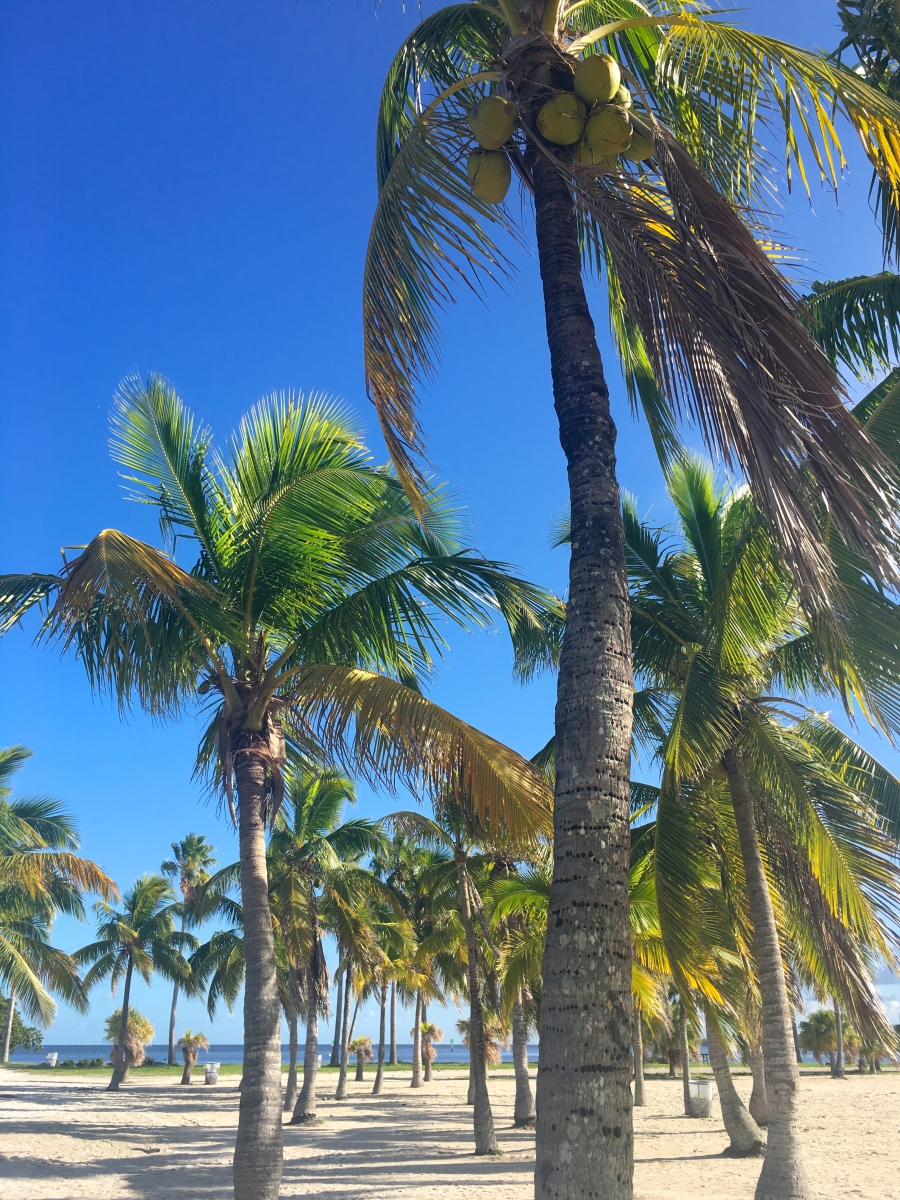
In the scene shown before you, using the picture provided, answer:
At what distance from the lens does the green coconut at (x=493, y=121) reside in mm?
4055

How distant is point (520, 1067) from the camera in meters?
18.5

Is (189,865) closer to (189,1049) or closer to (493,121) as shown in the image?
(189,1049)

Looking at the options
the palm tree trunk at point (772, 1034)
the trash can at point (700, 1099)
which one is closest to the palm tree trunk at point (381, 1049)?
the trash can at point (700, 1099)

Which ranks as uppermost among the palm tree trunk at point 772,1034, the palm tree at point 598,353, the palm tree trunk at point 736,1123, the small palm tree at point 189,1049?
the palm tree at point 598,353

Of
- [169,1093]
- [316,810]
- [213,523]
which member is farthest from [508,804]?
[169,1093]

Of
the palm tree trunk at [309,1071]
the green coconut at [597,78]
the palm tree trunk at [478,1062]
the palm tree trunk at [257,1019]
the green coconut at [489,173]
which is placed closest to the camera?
the green coconut at [597,78]

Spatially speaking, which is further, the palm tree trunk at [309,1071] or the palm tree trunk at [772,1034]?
Answer: the palm tree trunk at [309,1071]

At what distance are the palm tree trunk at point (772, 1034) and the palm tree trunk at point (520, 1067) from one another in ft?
30.1

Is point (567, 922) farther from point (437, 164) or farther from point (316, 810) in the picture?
point (316, 810)

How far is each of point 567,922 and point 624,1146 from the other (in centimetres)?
68

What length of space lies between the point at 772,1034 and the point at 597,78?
946 centimetres

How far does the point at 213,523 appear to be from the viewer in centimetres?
942

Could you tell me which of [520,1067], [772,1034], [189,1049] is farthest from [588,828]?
[189,1049]

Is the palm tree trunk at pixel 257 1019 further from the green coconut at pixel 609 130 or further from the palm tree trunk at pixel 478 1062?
the palm tree trunk at pixel 478 1062
